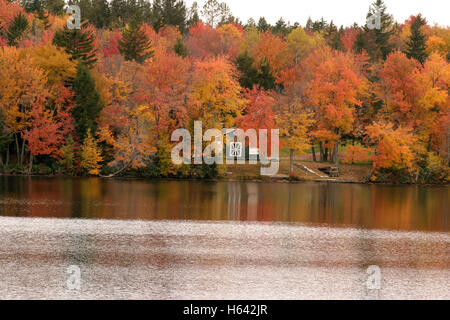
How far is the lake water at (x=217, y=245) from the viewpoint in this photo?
21438 mm

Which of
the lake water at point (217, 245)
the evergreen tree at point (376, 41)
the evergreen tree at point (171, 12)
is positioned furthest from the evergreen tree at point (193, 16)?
the lake water at point (217, 245)

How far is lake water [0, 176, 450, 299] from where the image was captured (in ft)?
70.3

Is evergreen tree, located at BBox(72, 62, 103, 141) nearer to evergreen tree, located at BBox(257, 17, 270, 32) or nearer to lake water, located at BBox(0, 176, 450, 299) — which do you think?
lake water, located at BBox(0, 176, 450, 299)

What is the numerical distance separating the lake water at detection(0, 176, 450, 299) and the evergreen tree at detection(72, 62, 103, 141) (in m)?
18.9

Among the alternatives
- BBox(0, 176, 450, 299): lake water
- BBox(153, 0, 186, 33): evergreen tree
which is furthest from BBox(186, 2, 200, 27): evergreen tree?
→ BBox(0, 176, 450, 299): lake water

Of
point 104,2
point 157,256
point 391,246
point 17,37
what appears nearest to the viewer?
point 157,256

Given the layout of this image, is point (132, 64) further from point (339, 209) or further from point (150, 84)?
point (339, 209)

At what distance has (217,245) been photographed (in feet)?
95.2

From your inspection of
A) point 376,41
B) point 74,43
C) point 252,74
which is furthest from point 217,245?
point 376,41

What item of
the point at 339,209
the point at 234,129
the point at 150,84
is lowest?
the point at 339,209

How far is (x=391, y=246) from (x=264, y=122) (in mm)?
44048

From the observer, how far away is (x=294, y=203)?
48875 millimetres

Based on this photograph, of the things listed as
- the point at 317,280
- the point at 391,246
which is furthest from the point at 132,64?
the point at 317,280

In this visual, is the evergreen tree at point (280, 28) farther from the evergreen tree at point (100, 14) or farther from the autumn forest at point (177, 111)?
the autumn forest at point (177, 111)
